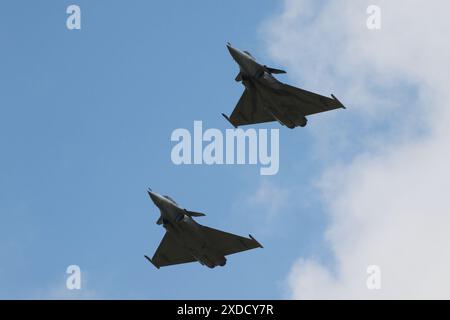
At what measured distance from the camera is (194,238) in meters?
72.4

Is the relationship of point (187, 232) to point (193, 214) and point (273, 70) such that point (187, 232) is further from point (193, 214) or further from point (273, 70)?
point (273, 70)

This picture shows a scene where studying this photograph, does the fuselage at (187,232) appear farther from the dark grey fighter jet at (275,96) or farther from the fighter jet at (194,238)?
the dark grey fighter jet at (275,96)

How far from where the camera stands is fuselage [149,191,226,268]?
70625 mm

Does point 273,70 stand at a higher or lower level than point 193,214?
higher

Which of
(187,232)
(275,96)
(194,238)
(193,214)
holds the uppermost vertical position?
(275,96)

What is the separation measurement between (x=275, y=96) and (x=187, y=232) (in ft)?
44.9

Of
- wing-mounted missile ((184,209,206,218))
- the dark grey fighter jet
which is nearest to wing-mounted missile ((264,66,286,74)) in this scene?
the dark grey fighter jet

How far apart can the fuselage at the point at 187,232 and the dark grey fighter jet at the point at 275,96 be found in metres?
11.8

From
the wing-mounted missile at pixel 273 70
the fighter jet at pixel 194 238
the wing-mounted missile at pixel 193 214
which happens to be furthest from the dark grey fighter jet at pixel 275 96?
the wing-mounted missile at pixel 193 214

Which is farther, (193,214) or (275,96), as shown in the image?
(275,96)

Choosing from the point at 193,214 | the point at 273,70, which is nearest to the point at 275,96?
the point at 273,70

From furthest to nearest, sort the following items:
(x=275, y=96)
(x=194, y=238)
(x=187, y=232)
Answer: (x=275, y=96), (x=194, y=238), (x=187, y=232)
